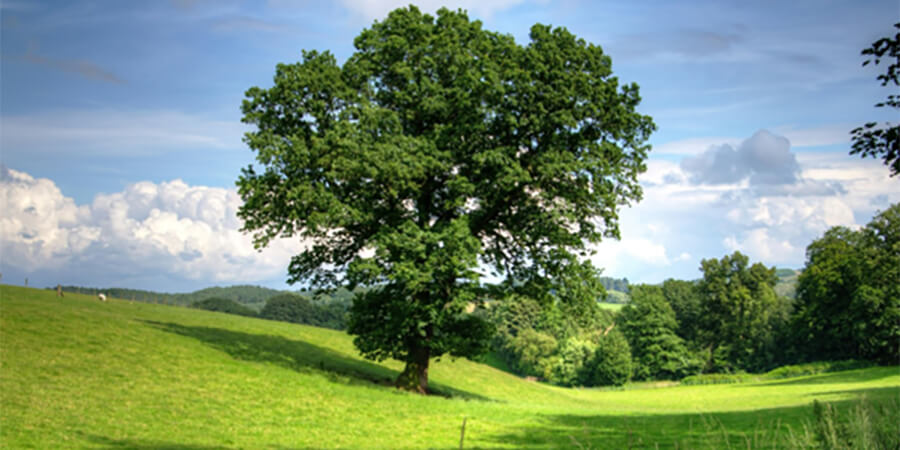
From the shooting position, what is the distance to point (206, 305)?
331 ft

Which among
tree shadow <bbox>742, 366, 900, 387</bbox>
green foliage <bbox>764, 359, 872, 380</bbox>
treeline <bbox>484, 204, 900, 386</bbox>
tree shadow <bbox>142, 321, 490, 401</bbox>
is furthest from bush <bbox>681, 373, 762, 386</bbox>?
tree shadow <bbox>142, 321, 490, 401</bbox>

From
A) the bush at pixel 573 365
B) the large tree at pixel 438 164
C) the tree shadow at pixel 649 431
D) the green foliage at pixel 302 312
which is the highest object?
the large tree at pixel 438 164

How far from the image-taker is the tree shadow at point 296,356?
94.5 feet

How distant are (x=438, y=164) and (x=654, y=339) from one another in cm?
7419

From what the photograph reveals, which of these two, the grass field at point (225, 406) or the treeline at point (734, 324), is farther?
the treeline at point (734, 324)

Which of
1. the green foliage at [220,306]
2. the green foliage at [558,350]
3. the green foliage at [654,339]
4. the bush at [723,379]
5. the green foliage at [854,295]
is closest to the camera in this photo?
the green foliage at [854,295]

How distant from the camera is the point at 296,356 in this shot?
32812 millimetres

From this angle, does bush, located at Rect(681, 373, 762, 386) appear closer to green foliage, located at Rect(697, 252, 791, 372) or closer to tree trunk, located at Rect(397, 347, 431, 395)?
green foliage, located at Rect(697, 252, 791, 372)

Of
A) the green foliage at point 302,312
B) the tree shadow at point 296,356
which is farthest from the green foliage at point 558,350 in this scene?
the tree shadow at point 296,356

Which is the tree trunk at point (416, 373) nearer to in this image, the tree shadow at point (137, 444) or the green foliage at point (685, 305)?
the tree shadow at point (137, 444)

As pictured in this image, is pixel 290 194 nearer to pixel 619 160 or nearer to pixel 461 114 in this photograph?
pixel 461 114

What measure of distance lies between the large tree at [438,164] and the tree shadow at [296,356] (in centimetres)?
317

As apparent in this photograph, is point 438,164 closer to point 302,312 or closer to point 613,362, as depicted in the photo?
point 613,362

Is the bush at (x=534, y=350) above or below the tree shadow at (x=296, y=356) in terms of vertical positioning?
below
